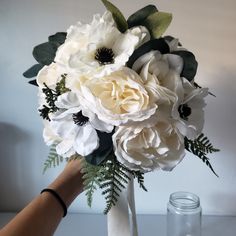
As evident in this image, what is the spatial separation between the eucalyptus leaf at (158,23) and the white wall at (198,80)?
0.39 meters

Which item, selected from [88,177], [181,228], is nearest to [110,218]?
[88,177]

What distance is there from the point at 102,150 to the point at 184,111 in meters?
0.15

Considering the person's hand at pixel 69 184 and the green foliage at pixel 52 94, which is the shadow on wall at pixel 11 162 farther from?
the green foliage at pixel 52 94

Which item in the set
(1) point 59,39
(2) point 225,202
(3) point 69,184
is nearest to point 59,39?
(1) point 59,39

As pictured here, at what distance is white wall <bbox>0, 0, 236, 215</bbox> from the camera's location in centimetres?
99

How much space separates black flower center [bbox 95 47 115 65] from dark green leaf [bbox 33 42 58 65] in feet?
→ 0.43

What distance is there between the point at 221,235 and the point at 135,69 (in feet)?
2.18

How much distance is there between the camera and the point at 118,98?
21.7 inches

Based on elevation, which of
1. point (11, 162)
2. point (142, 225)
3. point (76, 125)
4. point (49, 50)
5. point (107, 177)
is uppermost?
point (49, 50)

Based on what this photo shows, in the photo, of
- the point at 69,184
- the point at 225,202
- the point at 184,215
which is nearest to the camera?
the point at 69,184

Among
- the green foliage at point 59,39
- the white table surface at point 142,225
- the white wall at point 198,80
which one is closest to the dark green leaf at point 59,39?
the green foliage at point 59,39

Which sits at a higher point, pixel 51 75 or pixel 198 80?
pixel 51 75

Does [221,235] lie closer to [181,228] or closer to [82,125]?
[181,228]

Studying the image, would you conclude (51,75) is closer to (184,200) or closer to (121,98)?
(121,98)
